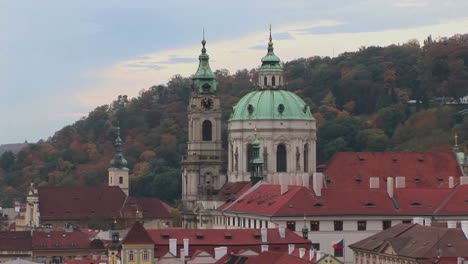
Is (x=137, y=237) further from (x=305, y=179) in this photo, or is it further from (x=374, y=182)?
(x=374, y=182)

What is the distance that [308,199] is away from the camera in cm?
14362

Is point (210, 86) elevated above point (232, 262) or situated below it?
above

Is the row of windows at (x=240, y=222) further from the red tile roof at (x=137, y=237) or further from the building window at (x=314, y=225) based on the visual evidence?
the red tile roof at (x=137, y=237)

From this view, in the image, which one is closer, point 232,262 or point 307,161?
point 232,262

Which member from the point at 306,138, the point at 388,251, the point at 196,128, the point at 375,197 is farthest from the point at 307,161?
the point at 388,251

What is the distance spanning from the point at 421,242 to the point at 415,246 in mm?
692

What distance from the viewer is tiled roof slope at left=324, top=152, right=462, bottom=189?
167500mm

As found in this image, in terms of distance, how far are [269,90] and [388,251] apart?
57642 millimetres

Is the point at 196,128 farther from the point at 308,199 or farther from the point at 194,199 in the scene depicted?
the point at 308,199

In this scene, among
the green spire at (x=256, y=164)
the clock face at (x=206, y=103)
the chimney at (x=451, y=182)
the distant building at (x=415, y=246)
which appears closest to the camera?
the distant building at (x=415, y=246)

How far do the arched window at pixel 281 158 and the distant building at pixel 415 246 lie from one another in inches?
1692

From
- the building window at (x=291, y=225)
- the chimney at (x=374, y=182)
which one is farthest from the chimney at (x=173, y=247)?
the chimney at (x=374, y=182)

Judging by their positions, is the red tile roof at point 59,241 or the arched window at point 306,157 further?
the arched window at point 306,157

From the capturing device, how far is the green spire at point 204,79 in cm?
18412
